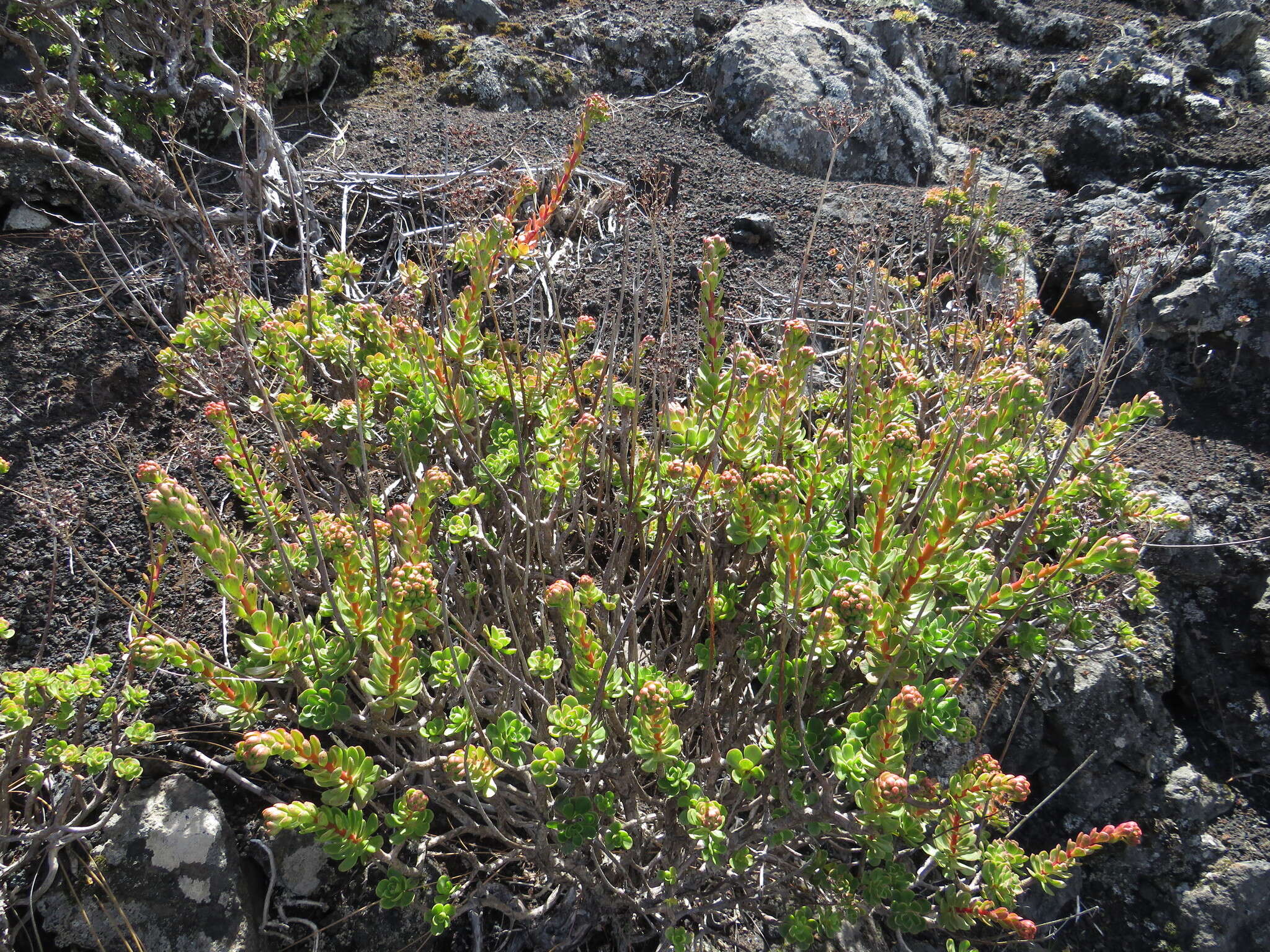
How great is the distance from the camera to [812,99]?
4.87m

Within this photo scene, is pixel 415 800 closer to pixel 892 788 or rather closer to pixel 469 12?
pixel 892 788

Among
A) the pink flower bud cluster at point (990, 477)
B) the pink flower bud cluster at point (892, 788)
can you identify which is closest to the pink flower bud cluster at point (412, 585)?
the pink flower bud cluster at point (892, 788)

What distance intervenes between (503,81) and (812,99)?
76.4 inches

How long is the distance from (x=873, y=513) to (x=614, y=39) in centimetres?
496

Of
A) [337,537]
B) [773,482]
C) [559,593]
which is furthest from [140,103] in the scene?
[773,482]

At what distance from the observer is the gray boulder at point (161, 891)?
6.48 feet

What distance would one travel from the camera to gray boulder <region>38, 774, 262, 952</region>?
6.48 ft

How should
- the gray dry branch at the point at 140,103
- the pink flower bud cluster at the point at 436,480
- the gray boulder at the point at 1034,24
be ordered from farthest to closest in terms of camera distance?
1. the gray boulder at the point at 1034,24
2. the gray dry branch at the point at 140,103
3. the pink flower bud cluster at the point at 436,480

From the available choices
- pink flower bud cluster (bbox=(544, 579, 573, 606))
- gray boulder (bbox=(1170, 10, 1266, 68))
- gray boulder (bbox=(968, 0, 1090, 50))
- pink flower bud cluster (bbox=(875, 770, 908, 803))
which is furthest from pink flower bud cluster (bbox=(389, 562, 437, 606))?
gray boulder (bbox=(968, 0, 1090, 50))

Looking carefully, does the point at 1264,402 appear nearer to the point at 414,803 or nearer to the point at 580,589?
the point at 580,589

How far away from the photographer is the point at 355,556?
160cm

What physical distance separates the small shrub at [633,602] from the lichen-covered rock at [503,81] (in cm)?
273

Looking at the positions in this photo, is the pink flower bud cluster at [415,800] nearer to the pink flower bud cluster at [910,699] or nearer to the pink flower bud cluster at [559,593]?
the pink flower bud cluster at [559,593]

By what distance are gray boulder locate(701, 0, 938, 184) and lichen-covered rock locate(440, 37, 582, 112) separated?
3.27ft
